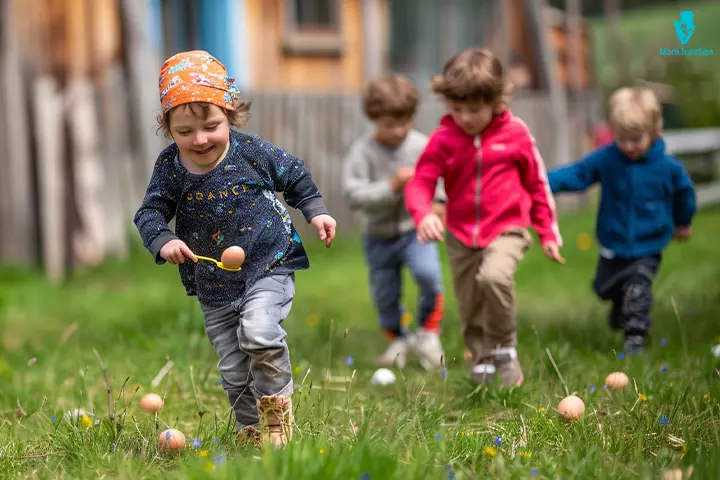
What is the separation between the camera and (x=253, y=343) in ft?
10.4

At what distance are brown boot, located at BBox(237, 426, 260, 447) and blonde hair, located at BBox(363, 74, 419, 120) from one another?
239cm

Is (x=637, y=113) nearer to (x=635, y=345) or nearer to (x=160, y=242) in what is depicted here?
(x=635, y=345)

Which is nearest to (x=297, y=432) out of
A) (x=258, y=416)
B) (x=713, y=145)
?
(x=258, y=416)

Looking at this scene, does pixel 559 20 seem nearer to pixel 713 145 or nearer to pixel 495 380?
pixel 713 145

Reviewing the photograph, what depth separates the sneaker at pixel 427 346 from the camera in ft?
16.4

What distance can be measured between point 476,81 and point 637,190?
1303 millimetres

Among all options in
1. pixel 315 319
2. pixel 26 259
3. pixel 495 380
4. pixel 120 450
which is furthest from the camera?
pixel 26 259

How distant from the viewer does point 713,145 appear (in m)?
12.3

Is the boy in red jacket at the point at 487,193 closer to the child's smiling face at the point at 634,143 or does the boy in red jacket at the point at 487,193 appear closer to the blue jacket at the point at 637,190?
the blue jacket at the point at 637,190

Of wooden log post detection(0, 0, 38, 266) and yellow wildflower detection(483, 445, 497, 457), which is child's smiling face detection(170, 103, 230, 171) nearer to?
yellow wildflower detection(483, 445, 497, 457)

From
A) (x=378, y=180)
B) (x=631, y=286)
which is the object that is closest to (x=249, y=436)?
(x=378, y=180)

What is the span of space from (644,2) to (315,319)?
49.6ft

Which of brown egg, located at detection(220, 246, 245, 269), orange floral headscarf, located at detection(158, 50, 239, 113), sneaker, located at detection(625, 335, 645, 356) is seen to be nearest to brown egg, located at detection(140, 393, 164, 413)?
brown egg, located at detection(220, 246, 245, 269)

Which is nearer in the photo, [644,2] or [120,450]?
[120,450]
